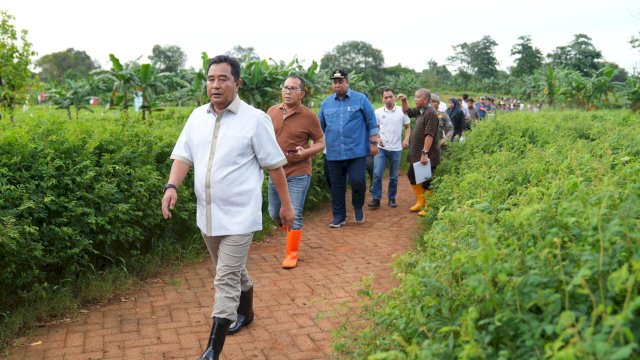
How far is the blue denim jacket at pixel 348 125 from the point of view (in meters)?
7.64

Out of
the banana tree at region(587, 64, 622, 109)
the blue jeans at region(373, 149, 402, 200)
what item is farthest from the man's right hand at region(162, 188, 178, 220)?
the banana tree at region(587, 64, 622, 109)

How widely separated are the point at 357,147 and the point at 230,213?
3990 mm

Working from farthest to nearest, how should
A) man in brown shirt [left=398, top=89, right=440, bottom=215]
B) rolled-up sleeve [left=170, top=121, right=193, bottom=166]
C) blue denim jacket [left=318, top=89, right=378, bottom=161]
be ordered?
man in brown shirt [left=398, top=89, right=440, bottom=215], blue denim jacket [left=318, top=89, right=378, bottom=161], rolled-up sleeve [left=170, top=121, right=193, bottom=166]

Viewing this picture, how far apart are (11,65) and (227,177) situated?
411 inches

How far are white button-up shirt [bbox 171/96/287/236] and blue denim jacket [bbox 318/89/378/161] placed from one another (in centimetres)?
369

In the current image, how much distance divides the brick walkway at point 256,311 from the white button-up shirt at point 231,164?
0.90 m

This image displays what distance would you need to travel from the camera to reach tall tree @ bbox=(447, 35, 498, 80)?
85.5m

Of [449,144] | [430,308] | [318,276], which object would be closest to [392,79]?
[449,144]

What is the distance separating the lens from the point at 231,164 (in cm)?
384

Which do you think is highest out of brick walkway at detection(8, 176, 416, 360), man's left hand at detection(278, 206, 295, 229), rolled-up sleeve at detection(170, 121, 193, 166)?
rolled-up sleeve at detection(170, 121, 193, 166)

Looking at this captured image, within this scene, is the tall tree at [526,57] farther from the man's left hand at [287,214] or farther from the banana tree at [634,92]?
the man's left hand at [287,214]

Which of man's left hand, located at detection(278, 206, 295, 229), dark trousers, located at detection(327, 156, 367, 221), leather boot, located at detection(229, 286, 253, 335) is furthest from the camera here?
dark trousers, located at detection(327, 156, 367, 221)

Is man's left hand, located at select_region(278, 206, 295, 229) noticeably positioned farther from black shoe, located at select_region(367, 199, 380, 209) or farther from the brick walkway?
black shoe, located at select_region(367, 199, 380, 209)

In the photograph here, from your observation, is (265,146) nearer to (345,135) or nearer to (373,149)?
(345,135)
